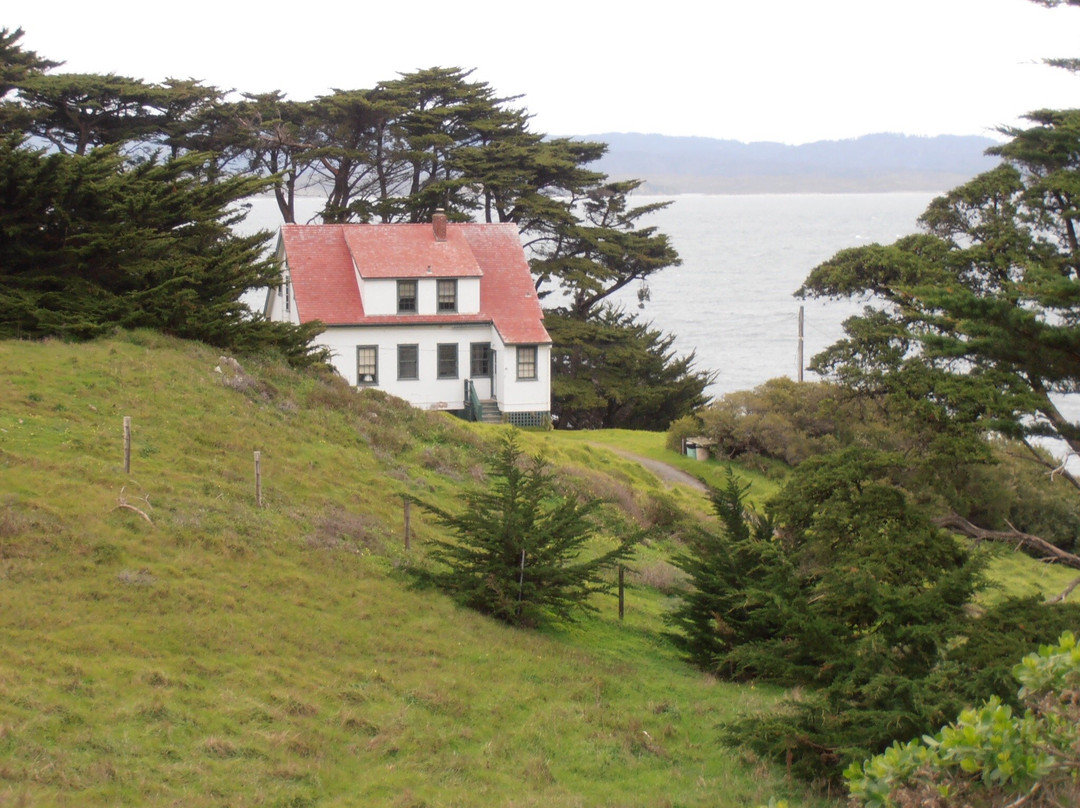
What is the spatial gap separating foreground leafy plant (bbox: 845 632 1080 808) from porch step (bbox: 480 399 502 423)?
114 ft

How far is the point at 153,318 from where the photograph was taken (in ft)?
86.9

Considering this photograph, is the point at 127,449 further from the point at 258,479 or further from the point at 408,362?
the point at 408,362

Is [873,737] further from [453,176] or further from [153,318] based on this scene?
[453,176]

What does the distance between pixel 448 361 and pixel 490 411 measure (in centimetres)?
247

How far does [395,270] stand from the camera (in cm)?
4053

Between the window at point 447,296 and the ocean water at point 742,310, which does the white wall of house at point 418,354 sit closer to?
the window at point 447,296

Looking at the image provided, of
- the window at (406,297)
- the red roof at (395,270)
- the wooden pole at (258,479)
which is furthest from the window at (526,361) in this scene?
the wooden pole at (258,479)

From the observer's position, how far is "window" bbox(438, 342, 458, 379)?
41.3 meters

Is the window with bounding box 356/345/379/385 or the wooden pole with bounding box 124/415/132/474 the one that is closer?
the wooden pole with bounding box 124/415/132/474

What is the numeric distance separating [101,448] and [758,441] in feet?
84.8

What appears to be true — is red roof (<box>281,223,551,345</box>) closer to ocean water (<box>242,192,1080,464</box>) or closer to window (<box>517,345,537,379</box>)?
window (<box>517,345,537,379</box>)

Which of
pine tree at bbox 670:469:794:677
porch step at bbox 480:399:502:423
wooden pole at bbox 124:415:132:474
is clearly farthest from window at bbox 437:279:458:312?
pine tree at bbox 670:469:794:677

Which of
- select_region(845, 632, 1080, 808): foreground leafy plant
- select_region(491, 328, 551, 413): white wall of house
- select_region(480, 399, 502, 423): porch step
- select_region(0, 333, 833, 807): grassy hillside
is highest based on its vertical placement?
select_region(491, 328, 551, 413): white wall of house

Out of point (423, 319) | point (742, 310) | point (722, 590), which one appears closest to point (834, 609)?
point (722, 590)
